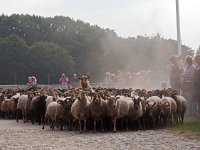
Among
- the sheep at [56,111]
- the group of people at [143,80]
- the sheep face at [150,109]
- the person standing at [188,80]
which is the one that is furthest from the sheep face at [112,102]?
the group of people at [143,80]

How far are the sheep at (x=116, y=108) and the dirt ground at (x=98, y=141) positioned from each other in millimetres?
1078

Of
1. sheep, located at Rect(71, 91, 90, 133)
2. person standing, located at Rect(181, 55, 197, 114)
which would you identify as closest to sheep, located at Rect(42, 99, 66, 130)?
sheep, located at Rect(71, 91, 90, 133)

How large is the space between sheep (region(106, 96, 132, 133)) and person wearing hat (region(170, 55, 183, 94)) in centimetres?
417

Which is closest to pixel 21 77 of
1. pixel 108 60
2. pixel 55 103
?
pixel 108 60

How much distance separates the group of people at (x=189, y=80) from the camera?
20.1 meters

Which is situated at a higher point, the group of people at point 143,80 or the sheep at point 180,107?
the group of people at point 143,80

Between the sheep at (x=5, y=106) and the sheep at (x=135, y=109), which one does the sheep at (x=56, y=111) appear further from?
the sheep at (x=5, y=106)

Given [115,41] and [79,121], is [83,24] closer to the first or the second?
[115,41]

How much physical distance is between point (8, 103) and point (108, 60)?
2499 inches

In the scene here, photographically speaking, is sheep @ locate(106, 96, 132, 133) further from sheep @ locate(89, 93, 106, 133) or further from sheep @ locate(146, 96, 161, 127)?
sheep @ locate(146, 96, 161, 127)

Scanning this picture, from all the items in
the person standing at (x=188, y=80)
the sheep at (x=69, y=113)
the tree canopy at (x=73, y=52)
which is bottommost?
the sheep at (x=69, y=113)

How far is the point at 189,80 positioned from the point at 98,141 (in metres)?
7.17

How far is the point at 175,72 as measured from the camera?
22797 mm

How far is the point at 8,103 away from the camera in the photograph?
28.5 m
